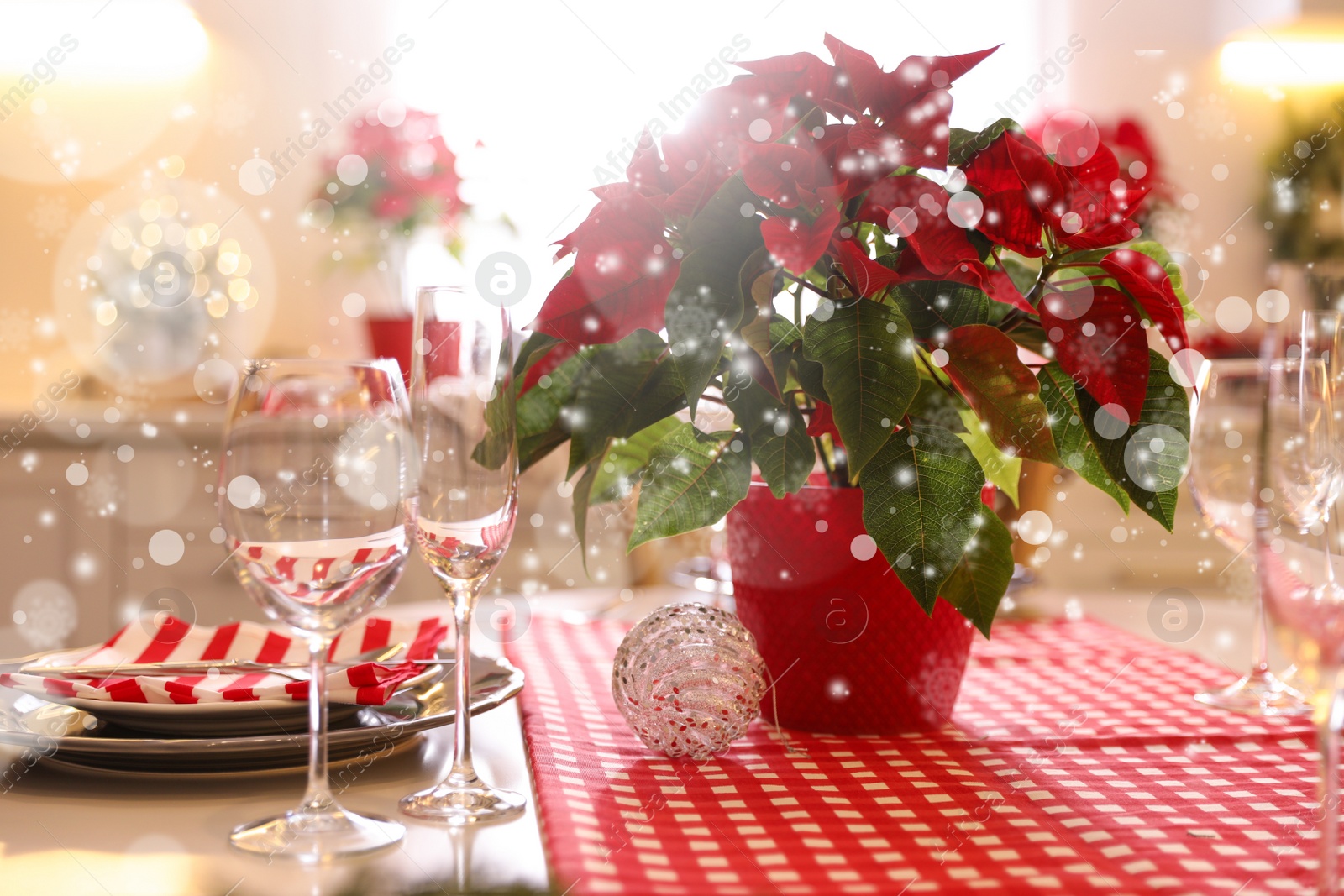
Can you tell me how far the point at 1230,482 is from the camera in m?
0.70

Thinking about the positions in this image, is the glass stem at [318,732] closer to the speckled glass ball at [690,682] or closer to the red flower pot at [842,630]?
the speckled glass ball at [690,682]

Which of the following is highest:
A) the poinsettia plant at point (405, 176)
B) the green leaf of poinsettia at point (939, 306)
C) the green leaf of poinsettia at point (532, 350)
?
the poinsettia plant at point (405, 176)

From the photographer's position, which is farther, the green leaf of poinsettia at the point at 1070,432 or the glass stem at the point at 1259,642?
the glass stem at the point at 1259,642

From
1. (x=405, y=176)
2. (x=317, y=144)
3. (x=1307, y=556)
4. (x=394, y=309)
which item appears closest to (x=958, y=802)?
(x=1307, y=556)

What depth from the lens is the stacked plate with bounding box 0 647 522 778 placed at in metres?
0.54

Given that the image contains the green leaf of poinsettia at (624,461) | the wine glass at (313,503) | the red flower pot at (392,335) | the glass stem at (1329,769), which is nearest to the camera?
the glass stem at (1329,769)

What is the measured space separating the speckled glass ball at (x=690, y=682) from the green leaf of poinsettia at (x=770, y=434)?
0.10m

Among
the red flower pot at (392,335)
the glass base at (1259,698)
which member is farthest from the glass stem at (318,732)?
the red flower pot at (392,335)

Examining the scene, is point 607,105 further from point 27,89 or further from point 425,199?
point 27,89

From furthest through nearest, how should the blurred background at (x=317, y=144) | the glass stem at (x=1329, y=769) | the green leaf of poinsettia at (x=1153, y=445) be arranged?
1. the blurred background at (x=317, y=144)
2. the green leaf of poinsettia at (x=1153, y=445)
3. the glass stem at (x=1329, y=769)

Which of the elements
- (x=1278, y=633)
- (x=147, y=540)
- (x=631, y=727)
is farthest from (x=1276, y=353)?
(x=147, y=540)

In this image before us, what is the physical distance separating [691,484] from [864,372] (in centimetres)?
12

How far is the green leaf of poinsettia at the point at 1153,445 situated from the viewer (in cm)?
57

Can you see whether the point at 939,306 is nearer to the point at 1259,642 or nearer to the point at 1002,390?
the point at 1002,390
